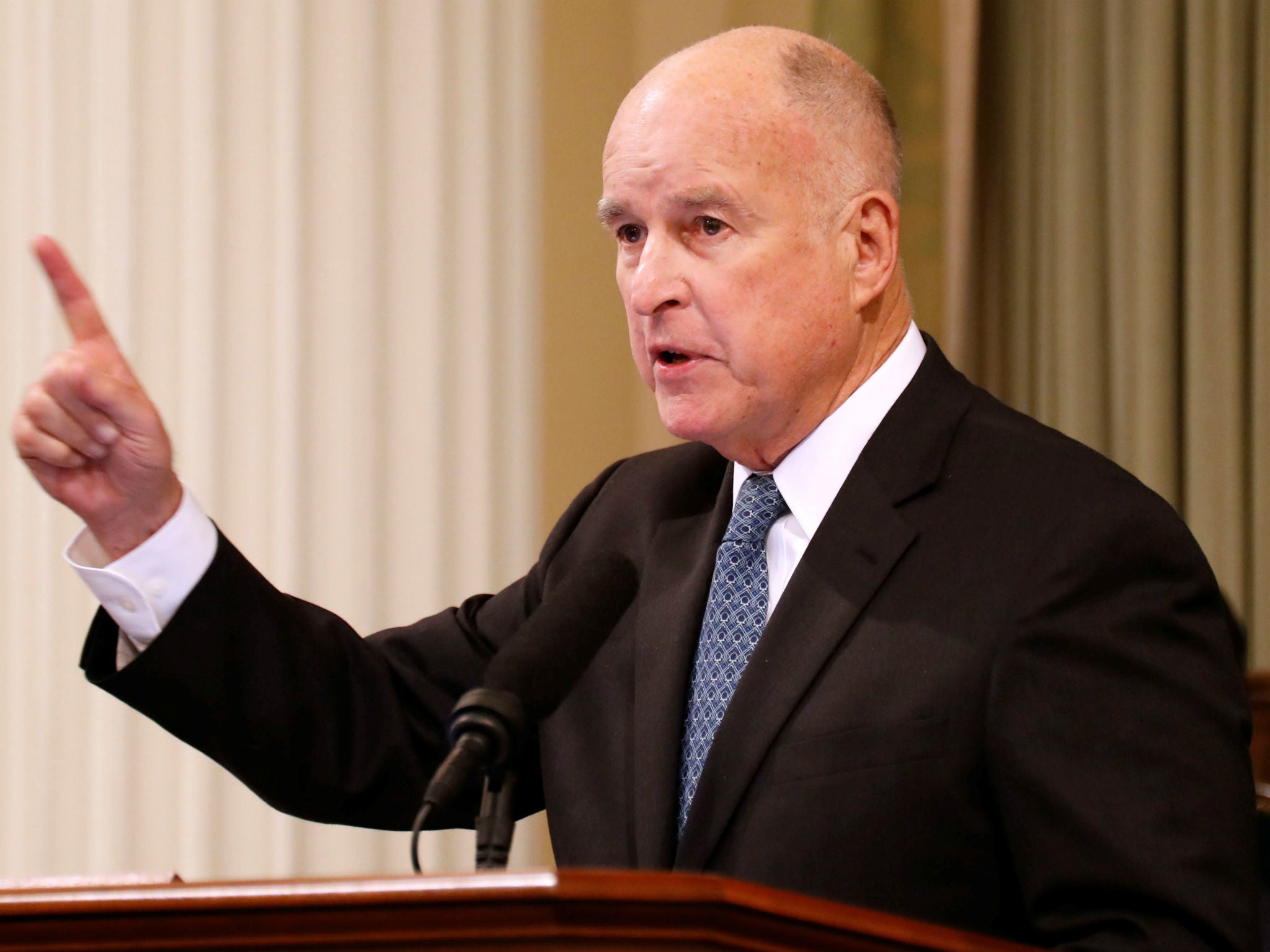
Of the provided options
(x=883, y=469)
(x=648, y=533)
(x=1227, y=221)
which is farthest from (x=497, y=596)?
(x=1227, y=221)

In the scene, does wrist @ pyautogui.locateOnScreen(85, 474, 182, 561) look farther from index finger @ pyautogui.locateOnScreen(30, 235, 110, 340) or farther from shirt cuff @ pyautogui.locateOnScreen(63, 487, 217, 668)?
index finger @ pyautogui.locateOnScreen(30, 235, 110, 340)

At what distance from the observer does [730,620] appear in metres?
1.48

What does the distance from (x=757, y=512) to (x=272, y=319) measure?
1546 millimetres

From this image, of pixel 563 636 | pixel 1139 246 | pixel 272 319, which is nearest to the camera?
pixel 563 636

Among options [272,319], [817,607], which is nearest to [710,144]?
[817,607]

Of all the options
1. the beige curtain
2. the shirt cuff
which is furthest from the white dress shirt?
the beige curtain

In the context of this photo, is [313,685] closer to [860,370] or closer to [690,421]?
[690,421]

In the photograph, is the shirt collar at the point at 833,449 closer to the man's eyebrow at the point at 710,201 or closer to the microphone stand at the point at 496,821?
the man's eyebrow at the point at 710,201

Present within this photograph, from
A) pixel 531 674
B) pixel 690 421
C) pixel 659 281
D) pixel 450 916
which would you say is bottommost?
pixel 450 916

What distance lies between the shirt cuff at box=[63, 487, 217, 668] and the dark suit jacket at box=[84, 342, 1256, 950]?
0.7 inches

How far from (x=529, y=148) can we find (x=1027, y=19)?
1094 millimetres

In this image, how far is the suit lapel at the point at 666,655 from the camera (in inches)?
55.7

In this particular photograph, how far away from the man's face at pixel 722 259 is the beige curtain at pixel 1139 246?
5.28ft

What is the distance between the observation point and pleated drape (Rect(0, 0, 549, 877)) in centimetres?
265
